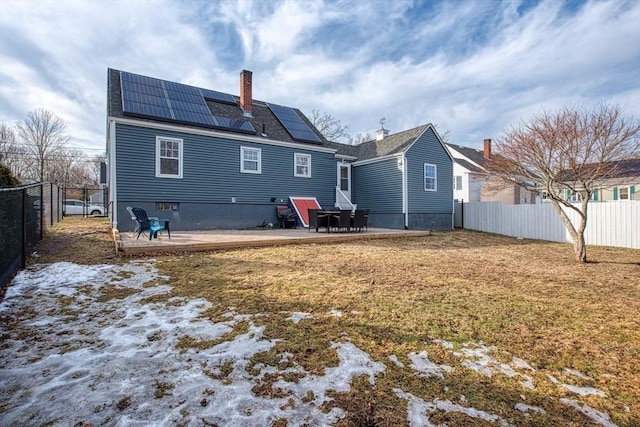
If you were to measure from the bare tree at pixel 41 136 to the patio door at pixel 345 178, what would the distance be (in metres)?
32.7

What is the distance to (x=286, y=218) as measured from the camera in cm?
1357

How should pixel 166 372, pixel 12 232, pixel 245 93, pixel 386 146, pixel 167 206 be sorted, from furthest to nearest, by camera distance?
pixel 386 146, pixel 245 93, pixel 167 206, pixel 12 232, pixel 166 372

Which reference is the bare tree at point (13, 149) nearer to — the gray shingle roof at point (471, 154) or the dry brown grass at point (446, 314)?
the dry brown grass at point (446, 314)

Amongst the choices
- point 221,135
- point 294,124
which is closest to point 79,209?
point 221,135

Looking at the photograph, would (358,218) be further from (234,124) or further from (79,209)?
(79,209)

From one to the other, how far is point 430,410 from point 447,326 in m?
1.46

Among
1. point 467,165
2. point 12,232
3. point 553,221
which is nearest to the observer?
point 12,232

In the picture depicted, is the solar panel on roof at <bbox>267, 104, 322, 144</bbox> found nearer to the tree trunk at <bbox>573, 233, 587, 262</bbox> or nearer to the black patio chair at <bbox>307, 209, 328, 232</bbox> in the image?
the black patio chair at <bbox>307, 209, 328, 232</bbox>

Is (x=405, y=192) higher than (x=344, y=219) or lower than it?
higher

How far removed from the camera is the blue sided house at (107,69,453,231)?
11.2m

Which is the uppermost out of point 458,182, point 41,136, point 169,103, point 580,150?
point 41,136

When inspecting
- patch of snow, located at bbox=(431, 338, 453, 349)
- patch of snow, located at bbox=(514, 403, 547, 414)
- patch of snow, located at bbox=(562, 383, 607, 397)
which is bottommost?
patch of snow, located at bbox=(562, 383, 607, 397)

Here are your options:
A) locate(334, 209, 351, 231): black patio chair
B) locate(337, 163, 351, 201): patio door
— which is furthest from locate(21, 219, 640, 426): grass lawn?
locate(337, 163, 351, 201): patio door

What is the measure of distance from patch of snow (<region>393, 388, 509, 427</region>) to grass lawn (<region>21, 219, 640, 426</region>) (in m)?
0.02
